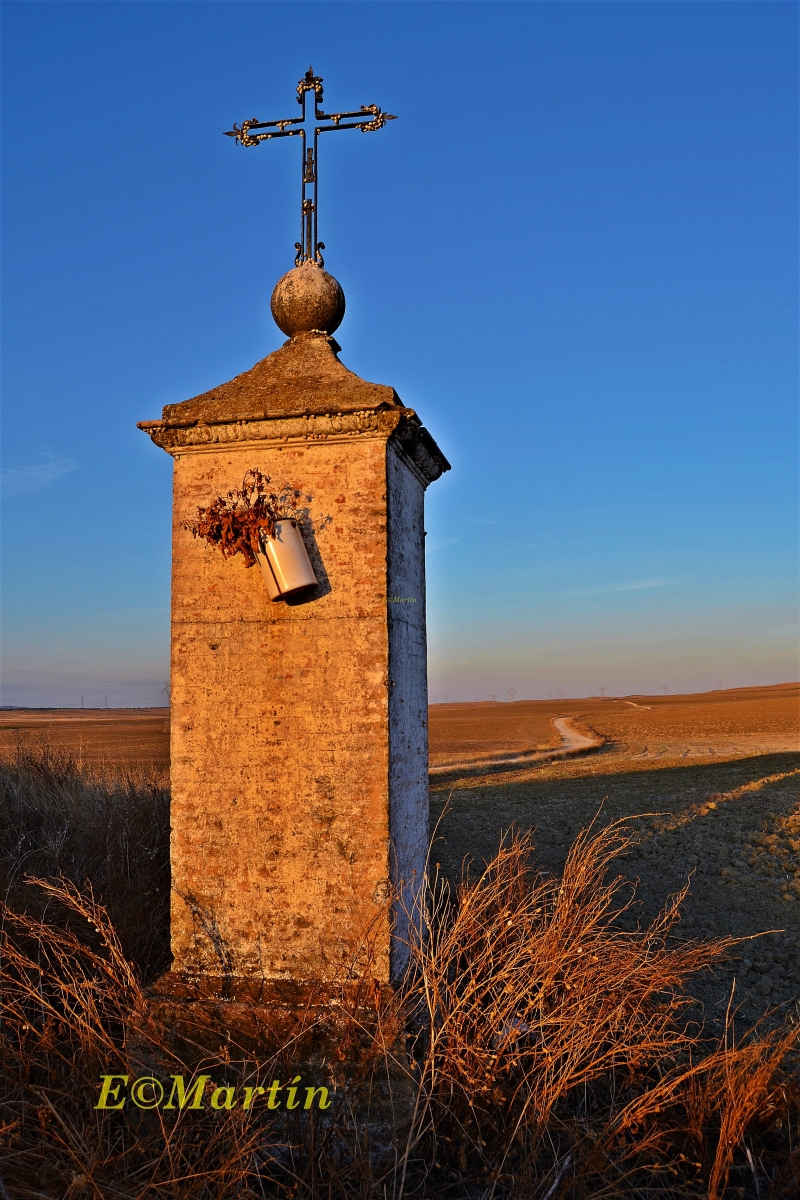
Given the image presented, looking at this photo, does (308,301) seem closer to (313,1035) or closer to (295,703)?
(295,703)

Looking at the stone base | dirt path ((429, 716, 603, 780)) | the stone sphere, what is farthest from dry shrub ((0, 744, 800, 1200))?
dirt path ((429, 716, 603, 780))

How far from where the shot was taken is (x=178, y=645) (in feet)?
12.2

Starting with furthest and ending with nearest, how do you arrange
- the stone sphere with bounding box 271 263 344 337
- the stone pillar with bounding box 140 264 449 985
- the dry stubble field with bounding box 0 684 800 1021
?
the dry stubble field with bounding box 0 684 800 1021, the stone sphere with bounding box 271 263 344 337, the stone pillar with bounding box 140 264 449 985

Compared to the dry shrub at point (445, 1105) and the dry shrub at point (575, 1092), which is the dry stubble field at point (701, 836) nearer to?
the dry shrub at point (575, 1092)

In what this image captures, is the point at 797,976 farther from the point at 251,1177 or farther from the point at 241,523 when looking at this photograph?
the point at 241,523

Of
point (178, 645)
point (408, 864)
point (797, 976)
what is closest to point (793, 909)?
point (797, 976)

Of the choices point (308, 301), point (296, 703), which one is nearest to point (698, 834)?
point (296, 703)

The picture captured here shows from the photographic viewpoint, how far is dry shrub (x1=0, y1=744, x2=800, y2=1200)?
2.62m

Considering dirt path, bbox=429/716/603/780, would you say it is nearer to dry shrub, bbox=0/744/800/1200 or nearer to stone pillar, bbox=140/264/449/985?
stone pillar, bbox=140/264/449/985

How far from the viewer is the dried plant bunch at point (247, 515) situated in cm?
353

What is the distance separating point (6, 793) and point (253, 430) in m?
5.59

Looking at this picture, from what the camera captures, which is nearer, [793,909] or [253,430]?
[253,430]

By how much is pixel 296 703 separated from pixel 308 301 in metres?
2.06

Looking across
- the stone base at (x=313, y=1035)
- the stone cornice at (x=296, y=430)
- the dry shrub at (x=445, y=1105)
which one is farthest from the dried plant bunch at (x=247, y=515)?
the stone base at (x=313, y=1035)
